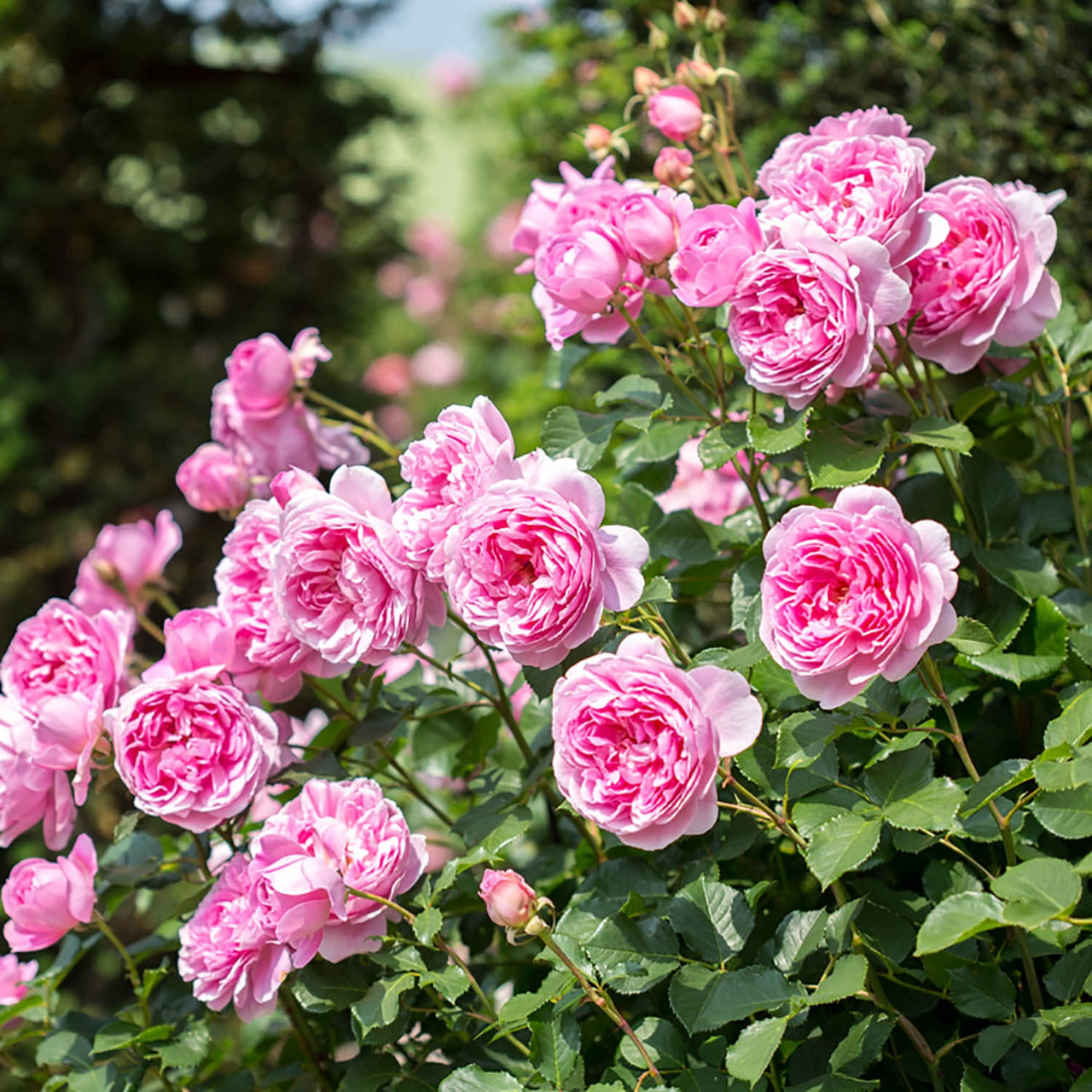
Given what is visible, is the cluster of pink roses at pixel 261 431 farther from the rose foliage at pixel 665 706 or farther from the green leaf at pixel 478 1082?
the green leaf at pixel 478 1082

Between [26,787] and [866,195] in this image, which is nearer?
[866,195]

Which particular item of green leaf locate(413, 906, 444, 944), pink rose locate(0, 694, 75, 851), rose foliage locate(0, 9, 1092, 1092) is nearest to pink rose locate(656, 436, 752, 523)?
→ rose foliage locate(0, 9, 1092, 1092)

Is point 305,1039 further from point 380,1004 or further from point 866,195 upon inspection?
point 866,195

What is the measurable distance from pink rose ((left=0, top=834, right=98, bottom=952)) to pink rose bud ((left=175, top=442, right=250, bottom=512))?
37 cm

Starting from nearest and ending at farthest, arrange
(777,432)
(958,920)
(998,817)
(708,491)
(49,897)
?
(958,920), (998,817), (777,432), (49,897), (708,491)

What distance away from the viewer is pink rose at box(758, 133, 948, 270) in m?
0.91

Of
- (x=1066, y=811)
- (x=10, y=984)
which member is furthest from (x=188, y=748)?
(x=1066, y=811)

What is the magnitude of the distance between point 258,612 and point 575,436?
1.08 feet

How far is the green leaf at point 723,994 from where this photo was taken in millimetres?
835

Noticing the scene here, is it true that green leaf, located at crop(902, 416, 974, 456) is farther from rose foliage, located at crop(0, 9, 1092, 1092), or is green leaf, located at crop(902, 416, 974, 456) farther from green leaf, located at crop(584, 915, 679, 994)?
green leaf, located at crop(584, 915, 679, 994)

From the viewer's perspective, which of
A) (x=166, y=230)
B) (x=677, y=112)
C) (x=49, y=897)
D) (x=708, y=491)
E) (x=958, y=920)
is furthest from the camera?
(x=166, y=230)

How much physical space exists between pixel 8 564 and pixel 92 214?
1.34 meters

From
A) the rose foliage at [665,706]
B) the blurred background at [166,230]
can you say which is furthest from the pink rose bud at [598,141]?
the blurred background at [166,230]

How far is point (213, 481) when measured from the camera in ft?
4.07
